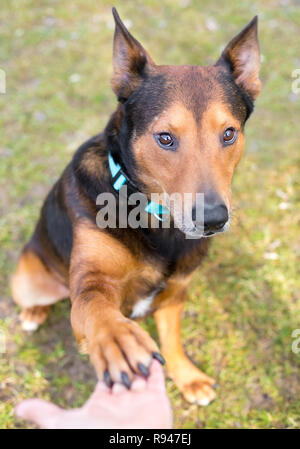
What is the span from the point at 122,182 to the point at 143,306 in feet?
3.03

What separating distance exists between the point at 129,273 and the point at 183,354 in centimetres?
127

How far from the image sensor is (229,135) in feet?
7.96

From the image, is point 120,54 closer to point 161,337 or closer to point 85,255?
point 85,255

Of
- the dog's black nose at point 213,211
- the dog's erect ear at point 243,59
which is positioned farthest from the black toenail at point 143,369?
the dog's erect ear at point 243,59

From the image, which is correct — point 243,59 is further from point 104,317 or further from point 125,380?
point 125,380

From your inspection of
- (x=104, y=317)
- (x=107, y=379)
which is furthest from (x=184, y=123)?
(x=107, y=379)

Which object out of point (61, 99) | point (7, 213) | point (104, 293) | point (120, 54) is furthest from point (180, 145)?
point (61, 99)

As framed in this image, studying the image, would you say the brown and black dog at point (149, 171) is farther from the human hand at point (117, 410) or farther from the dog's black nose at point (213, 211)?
the human hand at point (117, 410)

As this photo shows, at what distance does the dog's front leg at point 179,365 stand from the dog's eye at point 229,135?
1444 mm

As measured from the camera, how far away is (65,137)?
5352 mm

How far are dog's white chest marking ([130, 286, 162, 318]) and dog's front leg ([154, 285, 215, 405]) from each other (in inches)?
13.2

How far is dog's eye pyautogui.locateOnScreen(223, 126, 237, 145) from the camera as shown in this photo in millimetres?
2396

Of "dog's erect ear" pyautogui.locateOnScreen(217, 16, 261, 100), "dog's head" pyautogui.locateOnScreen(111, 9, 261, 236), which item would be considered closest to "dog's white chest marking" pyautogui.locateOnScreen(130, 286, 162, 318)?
"dog's head" pyautogui.locateOnScreen(111, 9, 261, 236)

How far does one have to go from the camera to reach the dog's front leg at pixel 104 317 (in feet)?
5.09
